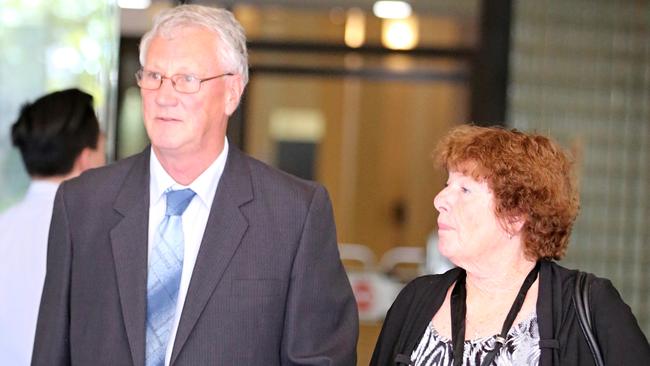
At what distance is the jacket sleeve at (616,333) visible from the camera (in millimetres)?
3141

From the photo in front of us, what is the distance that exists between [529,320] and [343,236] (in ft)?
21.1

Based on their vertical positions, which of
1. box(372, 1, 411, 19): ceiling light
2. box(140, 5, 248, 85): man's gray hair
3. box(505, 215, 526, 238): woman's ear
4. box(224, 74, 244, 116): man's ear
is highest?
box(372, 1, 411, 19): ceiling light

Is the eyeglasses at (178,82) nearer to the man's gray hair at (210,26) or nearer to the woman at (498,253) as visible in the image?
the man's gray hair at (210,26)

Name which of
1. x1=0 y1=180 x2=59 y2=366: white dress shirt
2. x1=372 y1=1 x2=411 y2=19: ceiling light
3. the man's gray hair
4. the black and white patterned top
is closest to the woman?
the black and white patterned top

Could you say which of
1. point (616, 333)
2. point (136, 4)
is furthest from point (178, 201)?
point (136, 4)

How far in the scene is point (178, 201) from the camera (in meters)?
3.38

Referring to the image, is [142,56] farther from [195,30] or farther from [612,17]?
[612,17]

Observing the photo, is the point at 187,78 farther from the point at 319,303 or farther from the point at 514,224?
the point at 514,224

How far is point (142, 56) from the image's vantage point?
3398 mm

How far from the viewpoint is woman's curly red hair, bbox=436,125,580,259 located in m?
3.38

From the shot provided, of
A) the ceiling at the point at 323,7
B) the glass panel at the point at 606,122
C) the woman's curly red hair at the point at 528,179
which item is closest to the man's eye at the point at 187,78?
the woman's curly red hair at the point at 528,179

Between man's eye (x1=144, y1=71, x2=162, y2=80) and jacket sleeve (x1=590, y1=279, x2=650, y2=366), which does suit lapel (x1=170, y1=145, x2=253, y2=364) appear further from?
jacket sleeve (x1=590, y1=279, x2=650, y2=366)

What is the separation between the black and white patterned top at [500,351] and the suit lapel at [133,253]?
0.77 meters

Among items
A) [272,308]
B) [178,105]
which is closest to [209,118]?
[178,105]
